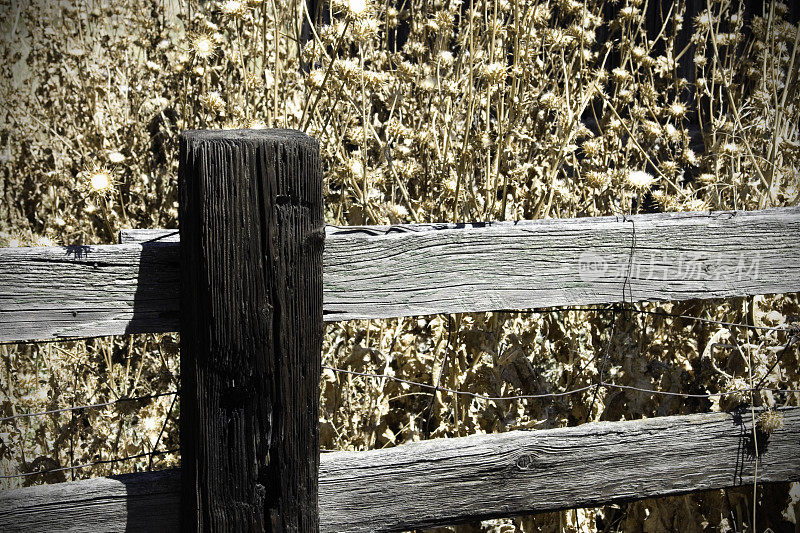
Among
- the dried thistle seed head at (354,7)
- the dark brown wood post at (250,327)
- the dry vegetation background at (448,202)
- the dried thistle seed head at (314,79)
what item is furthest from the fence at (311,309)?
the dried thistle seed head at (314,79)

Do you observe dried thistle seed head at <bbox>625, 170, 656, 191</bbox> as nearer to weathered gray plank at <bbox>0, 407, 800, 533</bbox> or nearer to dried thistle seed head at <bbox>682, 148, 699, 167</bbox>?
dried thistle seed head at <bbox>682, 148, 699, 167</bbox>

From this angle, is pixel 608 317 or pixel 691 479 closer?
pixel 691 479

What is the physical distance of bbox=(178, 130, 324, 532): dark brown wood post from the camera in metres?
1.38

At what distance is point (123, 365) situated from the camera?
331 centimetres

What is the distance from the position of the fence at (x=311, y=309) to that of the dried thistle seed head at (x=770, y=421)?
4 cm

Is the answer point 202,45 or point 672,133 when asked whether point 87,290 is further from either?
point 672,133

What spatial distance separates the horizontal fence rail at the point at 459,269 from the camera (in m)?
1.46

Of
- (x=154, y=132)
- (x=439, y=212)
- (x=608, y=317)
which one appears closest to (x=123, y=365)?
(x=154, y=132)

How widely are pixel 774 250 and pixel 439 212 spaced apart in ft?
4.25

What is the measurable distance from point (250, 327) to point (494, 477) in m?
0.83

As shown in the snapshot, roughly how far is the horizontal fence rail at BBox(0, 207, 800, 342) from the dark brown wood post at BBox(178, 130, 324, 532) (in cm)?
14

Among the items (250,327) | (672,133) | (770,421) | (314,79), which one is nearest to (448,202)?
(314,79)

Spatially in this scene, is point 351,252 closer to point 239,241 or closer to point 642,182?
point 239,241

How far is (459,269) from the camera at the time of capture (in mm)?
1749
